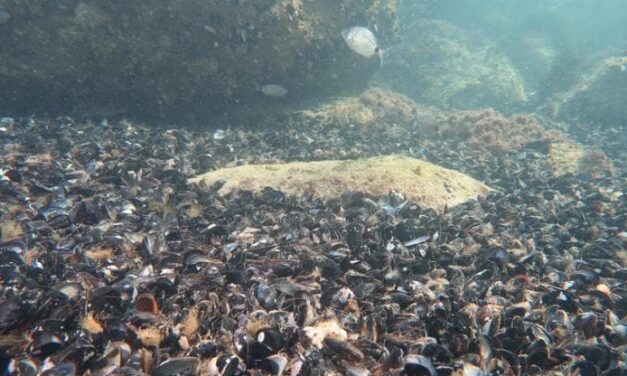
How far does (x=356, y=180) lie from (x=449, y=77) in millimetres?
17226

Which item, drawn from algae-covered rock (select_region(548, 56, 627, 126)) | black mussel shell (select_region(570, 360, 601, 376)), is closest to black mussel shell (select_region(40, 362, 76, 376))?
black mussel shell (select_region(570, 360, 601, 376))

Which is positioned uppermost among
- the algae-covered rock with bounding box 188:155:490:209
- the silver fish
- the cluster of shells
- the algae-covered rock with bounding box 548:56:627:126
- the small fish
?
the algae-covered rock with bounding box 548:56:627:126

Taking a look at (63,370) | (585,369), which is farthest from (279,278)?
(585,369)

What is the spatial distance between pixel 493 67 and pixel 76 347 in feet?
83.2

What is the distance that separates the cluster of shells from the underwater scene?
0.09 ft

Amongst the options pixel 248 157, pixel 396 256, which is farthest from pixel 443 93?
pixel 396 256

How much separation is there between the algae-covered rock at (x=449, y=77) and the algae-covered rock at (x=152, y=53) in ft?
35.5

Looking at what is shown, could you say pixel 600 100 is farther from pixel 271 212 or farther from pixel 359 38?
pixel 271 212

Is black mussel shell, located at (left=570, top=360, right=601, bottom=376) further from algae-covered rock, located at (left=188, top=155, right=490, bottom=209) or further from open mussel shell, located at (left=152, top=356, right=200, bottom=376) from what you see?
algae-covered rock, located at (left=188, top=155, right=490, bottom=209)

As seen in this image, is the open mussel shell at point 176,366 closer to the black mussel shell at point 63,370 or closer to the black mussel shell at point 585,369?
the black mussel shell at point 63,370

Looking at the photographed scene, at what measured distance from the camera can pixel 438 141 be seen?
12.9m

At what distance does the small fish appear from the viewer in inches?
431

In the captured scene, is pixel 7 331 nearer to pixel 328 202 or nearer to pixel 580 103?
pixel 328 202

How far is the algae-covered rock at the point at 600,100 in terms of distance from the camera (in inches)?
712
